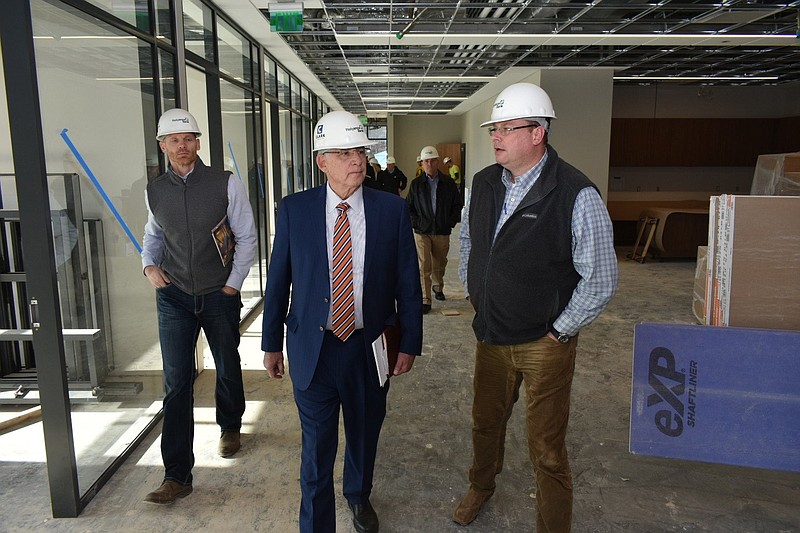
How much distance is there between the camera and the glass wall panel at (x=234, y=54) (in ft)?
18.6

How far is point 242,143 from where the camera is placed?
6.48 meters

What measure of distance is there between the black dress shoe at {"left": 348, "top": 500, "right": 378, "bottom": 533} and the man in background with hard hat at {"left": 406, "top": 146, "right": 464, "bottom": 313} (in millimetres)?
3820

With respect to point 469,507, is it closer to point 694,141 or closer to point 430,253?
point 430,253

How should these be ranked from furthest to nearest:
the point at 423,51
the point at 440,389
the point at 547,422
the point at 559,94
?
1. the point at 559,94
2. the point at 423,51
3. the point at 440,389
4. the point at 547,422

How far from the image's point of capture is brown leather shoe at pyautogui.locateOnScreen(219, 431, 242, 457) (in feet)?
10.7

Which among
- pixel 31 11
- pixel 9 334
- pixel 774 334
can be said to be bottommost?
pixel 9 334

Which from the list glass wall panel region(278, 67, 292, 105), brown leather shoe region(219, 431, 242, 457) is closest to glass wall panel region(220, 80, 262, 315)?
glass wall panel region(278, 67, 292, 105)

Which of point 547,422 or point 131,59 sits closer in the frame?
point 547,422

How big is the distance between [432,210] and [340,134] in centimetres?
426

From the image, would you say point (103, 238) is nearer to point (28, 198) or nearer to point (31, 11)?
point (28, 198)

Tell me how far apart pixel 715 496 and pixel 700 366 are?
78cm

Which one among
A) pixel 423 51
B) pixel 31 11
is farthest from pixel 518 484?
pixel 423 51

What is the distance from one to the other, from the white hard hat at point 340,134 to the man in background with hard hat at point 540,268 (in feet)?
1.76

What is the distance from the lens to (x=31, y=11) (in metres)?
2.37
